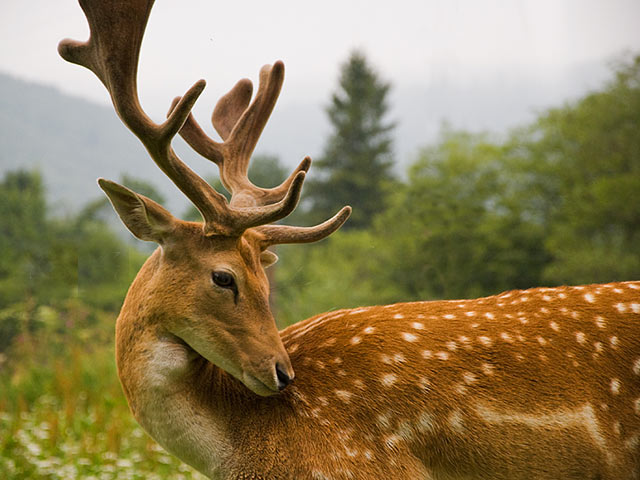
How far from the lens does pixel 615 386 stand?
2.01 metres

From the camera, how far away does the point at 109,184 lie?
1965 millimetres

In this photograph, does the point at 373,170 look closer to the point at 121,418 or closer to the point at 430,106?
the point at 430,106

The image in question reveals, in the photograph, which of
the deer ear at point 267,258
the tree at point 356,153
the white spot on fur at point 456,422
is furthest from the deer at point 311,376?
the tree at point 356,153

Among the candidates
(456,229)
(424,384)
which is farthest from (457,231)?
(424,384)

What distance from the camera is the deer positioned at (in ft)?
6.43

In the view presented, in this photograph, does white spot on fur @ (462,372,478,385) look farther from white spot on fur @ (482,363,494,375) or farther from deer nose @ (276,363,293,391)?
deer nose @ (276,363,293,391)

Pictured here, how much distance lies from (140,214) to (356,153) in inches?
447

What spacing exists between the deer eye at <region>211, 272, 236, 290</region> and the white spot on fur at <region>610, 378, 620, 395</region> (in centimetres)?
124

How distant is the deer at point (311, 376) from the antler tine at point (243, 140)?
0.38m

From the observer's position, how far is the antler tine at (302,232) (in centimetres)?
210

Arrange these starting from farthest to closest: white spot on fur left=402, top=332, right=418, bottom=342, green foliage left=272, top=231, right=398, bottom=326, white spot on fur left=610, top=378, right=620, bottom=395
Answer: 1. green foliage left=272, top=231, right=398, bottom=326
2. white spot on fur left=402, top=332, right=418, bottom=342
3. white spot on fur left=610, top=378, right=620, bottom=395

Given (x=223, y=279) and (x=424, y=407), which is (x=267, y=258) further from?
(x=424, y=407)

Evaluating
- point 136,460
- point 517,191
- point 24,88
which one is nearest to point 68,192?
point 24,88

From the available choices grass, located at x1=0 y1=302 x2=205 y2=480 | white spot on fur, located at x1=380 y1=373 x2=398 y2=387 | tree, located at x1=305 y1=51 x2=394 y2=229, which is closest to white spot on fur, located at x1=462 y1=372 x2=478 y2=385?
white spot on fur, located at x1=380 y1=373 x2=398 y2=387
